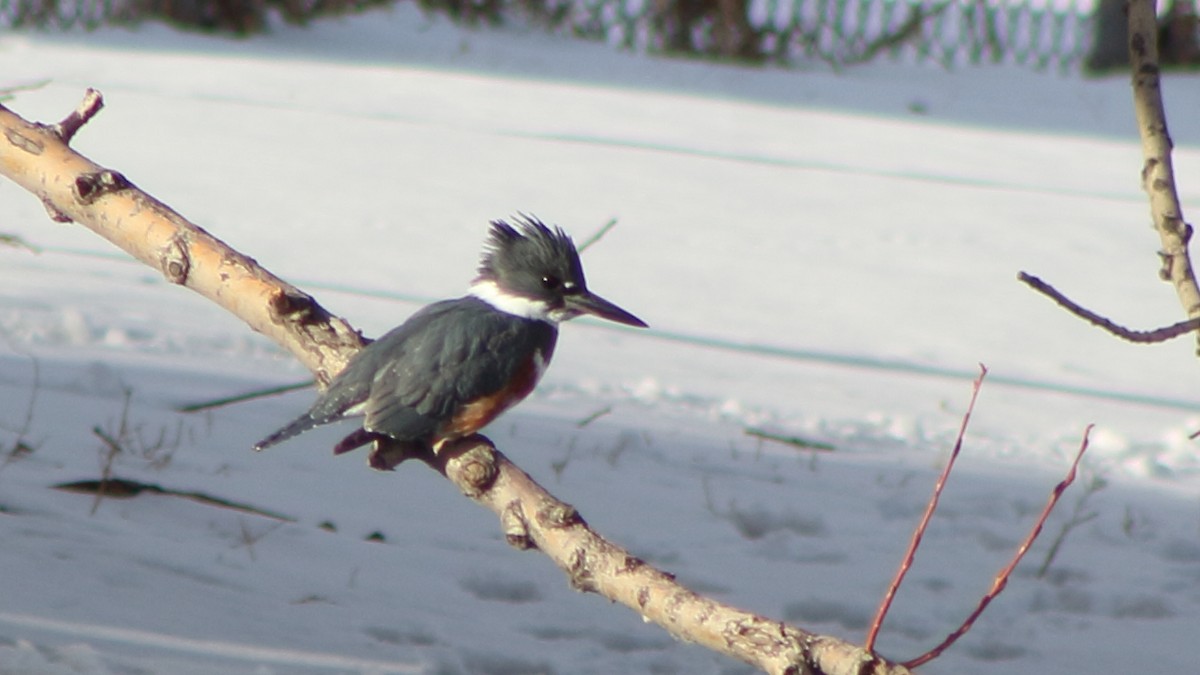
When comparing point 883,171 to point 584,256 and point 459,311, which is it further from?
point 459,311

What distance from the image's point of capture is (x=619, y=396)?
5.58 metres

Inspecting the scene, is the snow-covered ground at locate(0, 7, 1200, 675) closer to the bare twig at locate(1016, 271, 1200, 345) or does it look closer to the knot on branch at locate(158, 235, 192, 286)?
the knot on branch at locate(158, 235, 192, 286)

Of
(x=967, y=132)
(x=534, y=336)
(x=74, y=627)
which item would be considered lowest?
(x=967, y=132)

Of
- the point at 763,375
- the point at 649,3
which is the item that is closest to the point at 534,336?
Answer: the point at 763,375

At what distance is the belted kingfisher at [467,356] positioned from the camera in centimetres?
204

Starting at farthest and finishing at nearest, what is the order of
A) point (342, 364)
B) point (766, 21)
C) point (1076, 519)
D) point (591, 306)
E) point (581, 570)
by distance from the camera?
point (766, 21) → point (1076, 519) → point (591, 306) → point (342, 364) → point (581, 570)

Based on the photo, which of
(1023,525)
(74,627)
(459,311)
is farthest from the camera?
(1023,525)

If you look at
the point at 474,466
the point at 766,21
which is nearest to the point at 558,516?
the point at 474,466

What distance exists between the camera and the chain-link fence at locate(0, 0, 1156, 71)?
603 inches

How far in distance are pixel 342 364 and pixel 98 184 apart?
45cm

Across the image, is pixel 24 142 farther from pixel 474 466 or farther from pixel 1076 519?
pixel 1076 519

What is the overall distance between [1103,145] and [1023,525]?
30.6ft

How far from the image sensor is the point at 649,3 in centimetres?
1680

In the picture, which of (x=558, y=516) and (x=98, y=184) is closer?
(x=558, y=516)
